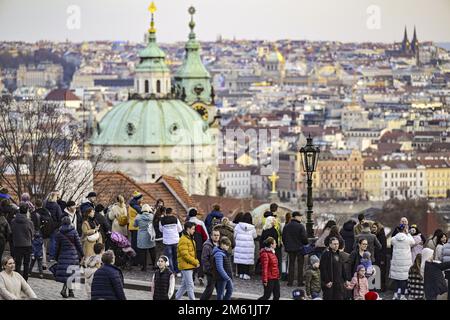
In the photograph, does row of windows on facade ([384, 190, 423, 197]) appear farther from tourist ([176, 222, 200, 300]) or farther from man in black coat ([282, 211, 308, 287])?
tourist ([176, 222, 200, 300])

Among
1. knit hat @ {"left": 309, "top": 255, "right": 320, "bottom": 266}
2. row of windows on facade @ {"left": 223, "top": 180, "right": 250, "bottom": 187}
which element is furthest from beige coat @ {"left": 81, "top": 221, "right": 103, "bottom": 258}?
row of windows on facade @ {"left": 223, "top": 180, "right": 250, "bottom": 187}

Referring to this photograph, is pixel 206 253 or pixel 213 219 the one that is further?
pixel 213 219

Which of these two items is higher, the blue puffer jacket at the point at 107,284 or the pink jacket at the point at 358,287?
the blue puffer jacket at the point at 107,284

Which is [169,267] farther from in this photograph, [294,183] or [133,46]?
[133,46]

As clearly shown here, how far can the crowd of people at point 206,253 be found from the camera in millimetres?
18984

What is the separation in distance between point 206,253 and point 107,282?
1.56 metres

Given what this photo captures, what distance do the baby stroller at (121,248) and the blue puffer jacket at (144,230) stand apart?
170 mm

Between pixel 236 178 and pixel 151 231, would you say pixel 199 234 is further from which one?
pixel 236 178

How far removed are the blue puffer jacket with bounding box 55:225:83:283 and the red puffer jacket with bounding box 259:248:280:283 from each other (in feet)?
5.11

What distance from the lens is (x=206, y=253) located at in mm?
19453

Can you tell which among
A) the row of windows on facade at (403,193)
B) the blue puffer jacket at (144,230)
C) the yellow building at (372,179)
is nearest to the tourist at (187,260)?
the blue puffer jacket at (144,230)

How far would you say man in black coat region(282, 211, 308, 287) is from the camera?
20.7 meters

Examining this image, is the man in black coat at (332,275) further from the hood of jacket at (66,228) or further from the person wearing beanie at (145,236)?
the person wearing beanie at (145,236)

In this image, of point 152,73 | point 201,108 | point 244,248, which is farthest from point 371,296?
point 201,108
